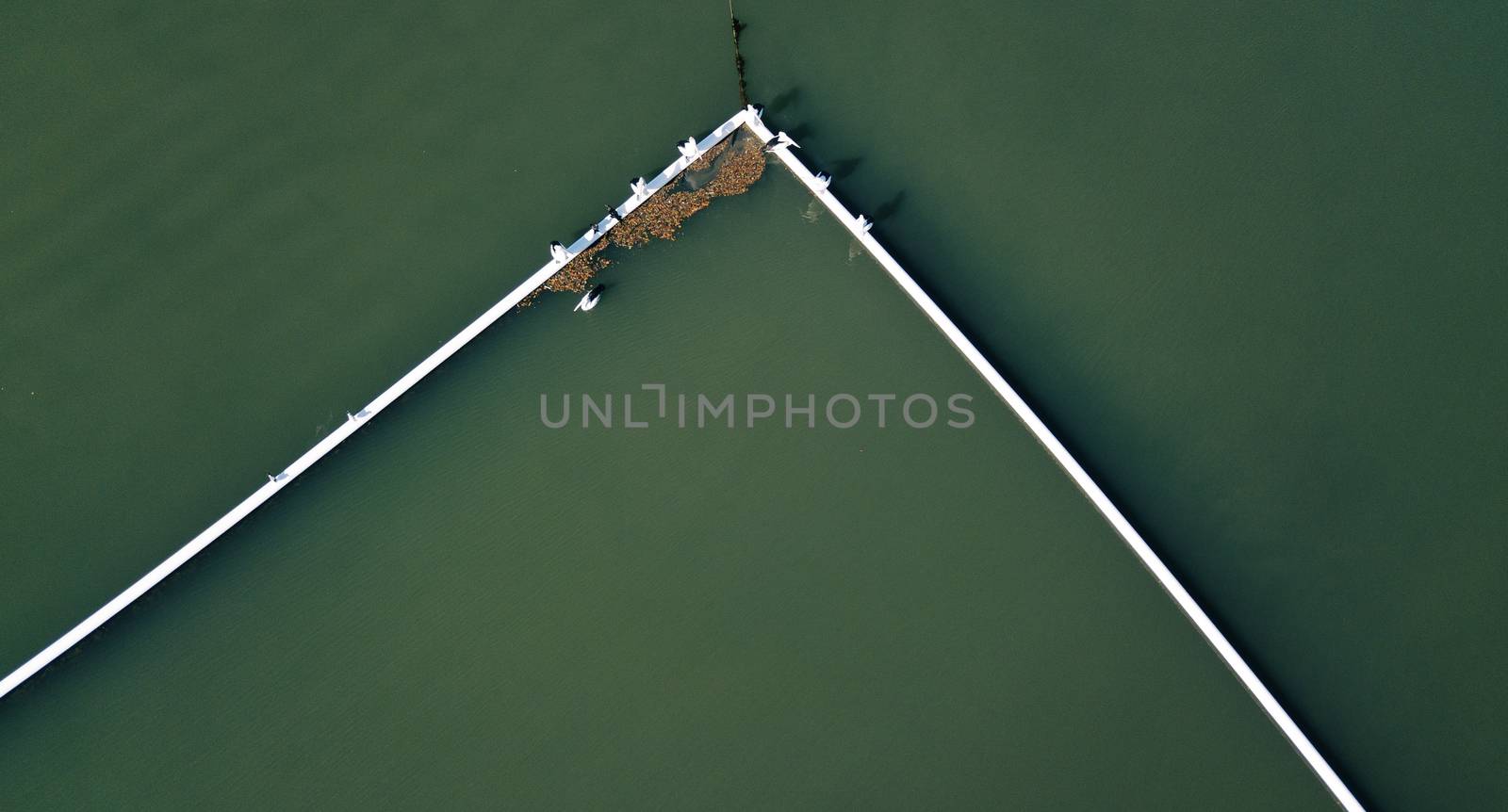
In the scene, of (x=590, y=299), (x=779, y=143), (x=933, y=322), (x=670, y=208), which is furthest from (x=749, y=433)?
(x=779, y=143)

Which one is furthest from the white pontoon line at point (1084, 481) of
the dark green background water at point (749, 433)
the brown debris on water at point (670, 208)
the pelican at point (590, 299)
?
the pelican at point (590, 299)

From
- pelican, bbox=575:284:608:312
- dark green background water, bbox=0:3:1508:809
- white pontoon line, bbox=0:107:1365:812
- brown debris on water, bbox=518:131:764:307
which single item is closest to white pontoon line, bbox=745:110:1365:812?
white pontoon line, bbox=0:107:1365:812

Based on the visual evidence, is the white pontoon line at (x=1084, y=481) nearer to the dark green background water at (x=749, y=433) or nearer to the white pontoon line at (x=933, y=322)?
the white pontoon line at (x=933, y=322)

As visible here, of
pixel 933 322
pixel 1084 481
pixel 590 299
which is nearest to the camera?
pixel 1084 481

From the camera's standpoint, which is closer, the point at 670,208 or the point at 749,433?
the point at 749,433

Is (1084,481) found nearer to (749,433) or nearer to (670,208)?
(749,433)

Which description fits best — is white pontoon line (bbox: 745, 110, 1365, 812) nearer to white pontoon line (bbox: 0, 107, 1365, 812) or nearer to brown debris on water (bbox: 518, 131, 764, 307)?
white pontoon line (bbox: 0, 107, 1365, 812)

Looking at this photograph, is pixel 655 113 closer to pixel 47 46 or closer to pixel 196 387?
pixel 196 387
